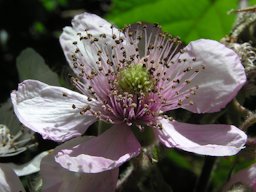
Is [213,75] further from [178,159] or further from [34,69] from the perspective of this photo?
[178,159]

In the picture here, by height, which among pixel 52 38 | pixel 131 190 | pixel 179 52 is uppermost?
pixel 179 52

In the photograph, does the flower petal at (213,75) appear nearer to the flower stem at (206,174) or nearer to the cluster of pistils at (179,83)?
the cluster of pistils at (179,83)

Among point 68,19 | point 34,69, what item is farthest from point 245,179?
point 68,19

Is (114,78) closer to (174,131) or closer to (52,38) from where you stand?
(174,131)

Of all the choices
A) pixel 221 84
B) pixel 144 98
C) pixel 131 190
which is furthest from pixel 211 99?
pixel 131 190

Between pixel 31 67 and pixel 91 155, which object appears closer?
pixel 91 155

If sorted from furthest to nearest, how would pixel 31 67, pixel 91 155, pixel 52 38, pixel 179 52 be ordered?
pixel 52 38
pixel 31 67
pixel 179 52
pixel 91 155
